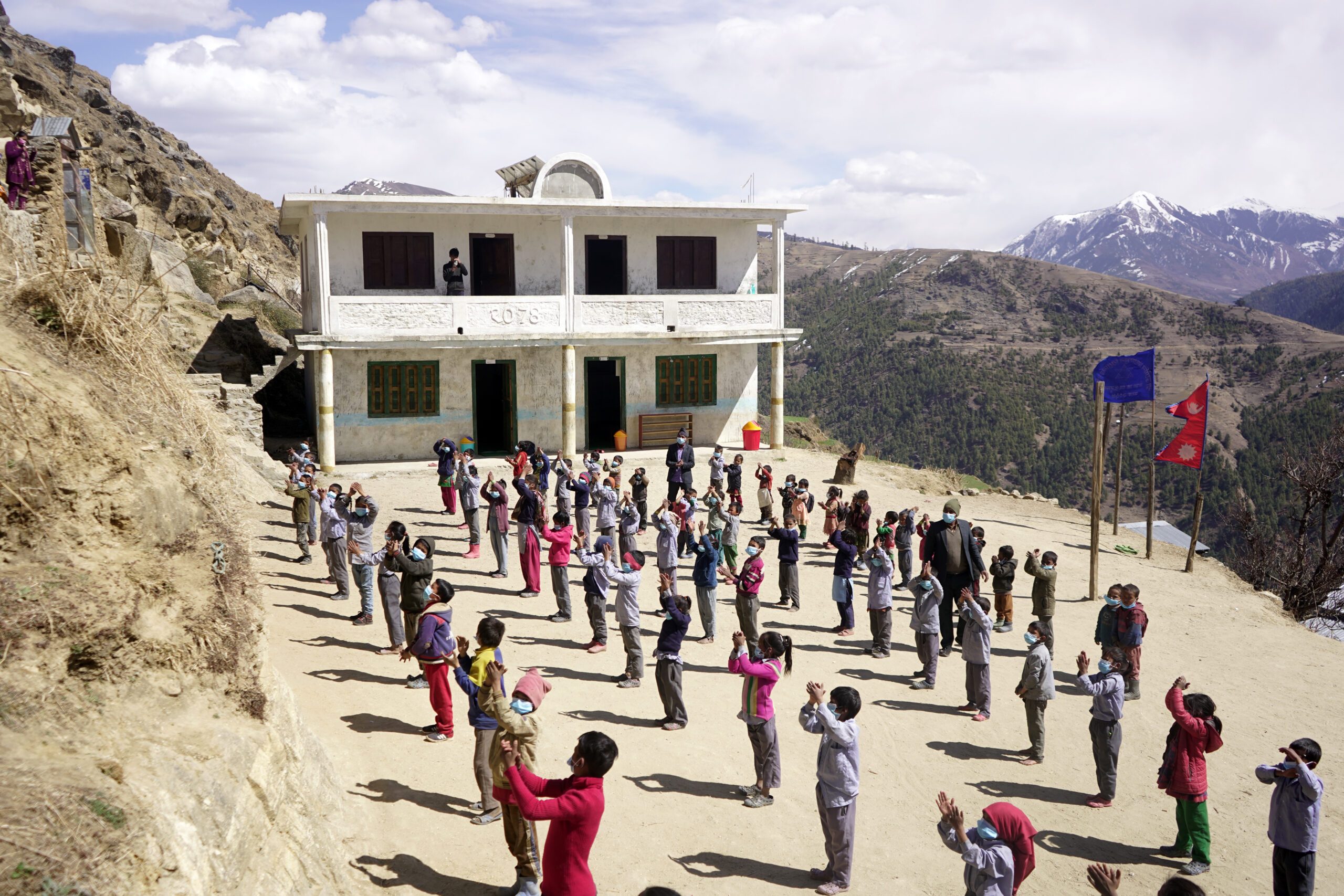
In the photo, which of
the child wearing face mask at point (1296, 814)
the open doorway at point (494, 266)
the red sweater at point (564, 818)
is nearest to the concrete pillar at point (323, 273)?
the open doorway at point (494, 266)

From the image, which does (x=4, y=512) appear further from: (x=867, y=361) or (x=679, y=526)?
(x=867, y=361)

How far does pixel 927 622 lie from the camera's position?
1095 cm

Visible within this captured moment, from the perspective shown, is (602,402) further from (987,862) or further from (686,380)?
(987,862)

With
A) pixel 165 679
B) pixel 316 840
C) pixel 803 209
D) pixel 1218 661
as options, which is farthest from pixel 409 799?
pixel 803 209

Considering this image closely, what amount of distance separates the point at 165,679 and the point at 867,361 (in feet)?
251

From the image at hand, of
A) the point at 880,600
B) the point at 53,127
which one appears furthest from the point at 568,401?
the point at 880,600

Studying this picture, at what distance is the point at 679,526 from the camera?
1455cm

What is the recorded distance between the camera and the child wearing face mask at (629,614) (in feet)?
33.3

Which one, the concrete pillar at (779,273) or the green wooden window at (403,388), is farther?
the concrete pillar at (779,273)

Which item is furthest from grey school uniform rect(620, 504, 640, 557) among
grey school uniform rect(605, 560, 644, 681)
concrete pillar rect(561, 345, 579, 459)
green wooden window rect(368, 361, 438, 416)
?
green wooden window rect(368, 361, 438, 416)

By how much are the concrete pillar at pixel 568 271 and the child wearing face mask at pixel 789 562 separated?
34.6 feet

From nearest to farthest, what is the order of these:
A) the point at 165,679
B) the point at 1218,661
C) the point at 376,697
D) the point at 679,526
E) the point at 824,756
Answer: the point at 165,679 < the point at 824,756 < the point at 376,697 < the point at 1218,661 < the point at 679,526

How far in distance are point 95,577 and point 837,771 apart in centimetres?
503

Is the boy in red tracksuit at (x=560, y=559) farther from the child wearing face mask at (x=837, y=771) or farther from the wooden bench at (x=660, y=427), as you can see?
the wooden bench at (x=660, y=427)
